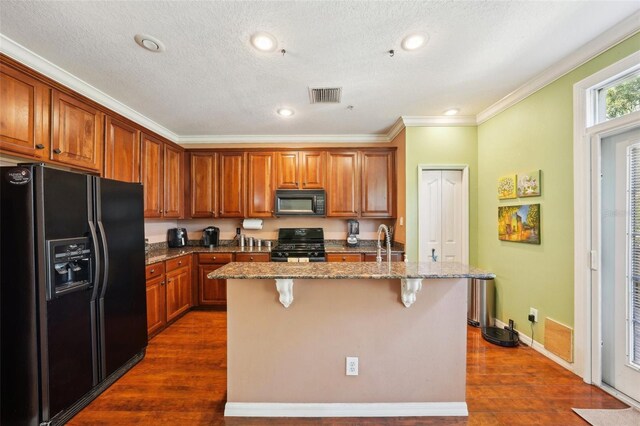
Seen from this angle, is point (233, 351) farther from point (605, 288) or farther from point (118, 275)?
point (605, 288)

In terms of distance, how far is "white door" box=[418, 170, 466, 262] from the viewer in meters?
3.47

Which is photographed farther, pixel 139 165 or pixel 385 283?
pixel 139 165

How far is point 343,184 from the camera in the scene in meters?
3.99

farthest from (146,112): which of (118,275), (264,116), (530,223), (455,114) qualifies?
(530,223)

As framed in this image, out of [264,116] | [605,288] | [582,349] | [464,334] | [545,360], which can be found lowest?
[545,360]

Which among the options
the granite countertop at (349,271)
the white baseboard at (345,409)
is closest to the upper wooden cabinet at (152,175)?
the granite countertop at (349,271)

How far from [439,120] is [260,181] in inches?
105

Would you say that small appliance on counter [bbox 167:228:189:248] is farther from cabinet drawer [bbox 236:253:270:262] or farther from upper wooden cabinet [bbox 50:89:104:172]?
upper wooden cabinet [bbox 50:89:104:172]

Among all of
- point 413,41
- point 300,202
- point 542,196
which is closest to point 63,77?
point 300,202

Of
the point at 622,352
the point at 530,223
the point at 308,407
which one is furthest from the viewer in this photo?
the point at 530,223

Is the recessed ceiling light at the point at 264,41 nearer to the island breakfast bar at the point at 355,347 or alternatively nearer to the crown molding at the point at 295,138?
the island breakfast bar at the point at 355,347

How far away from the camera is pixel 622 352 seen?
6.30 ft

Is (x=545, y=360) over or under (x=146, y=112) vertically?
under

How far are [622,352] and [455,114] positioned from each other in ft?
8.93
